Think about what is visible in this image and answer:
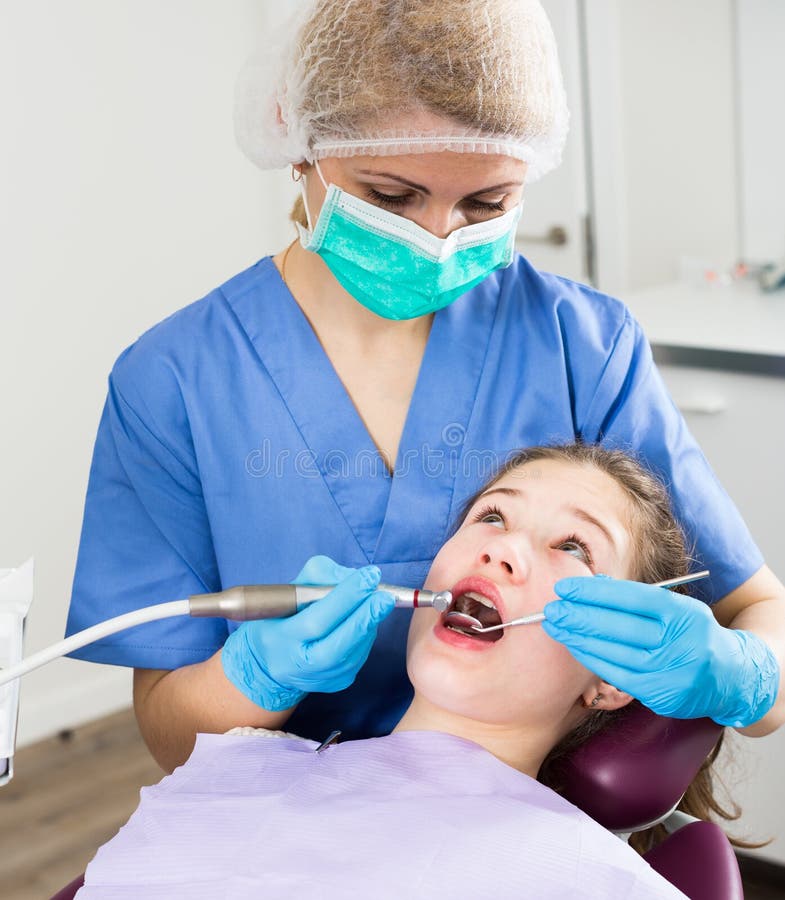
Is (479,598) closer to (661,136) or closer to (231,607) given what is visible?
(231,607)

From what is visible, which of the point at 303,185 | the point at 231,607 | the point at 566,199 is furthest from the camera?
the point at 566,199

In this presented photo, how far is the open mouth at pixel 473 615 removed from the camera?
1.36 metres

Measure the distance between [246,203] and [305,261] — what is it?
1.75m

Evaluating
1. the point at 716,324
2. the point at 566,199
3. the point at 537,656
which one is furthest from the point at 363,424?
the point at 566,199

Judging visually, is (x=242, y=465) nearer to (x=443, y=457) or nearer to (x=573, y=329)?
(x=443, y=457)

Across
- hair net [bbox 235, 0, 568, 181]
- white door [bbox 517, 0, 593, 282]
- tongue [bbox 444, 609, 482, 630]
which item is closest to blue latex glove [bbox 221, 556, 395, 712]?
tongue [bbox 444, 609, 482, 630]

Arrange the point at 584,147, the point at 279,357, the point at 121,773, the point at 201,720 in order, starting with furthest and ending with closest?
the point at 584,147 → the point at 121,773 → the point at 279,357 → the point at 201,720

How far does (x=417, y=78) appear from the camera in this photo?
4.21 ft

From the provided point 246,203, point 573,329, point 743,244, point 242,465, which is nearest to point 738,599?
point 573,329

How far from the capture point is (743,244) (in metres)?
2.84

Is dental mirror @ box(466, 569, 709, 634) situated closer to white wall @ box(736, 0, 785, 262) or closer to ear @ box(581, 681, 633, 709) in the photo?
ear @ box(581, 681, 633, 709)

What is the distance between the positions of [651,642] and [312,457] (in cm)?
51

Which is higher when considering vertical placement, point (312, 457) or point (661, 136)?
point (661, 136)

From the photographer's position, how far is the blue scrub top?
147cm
